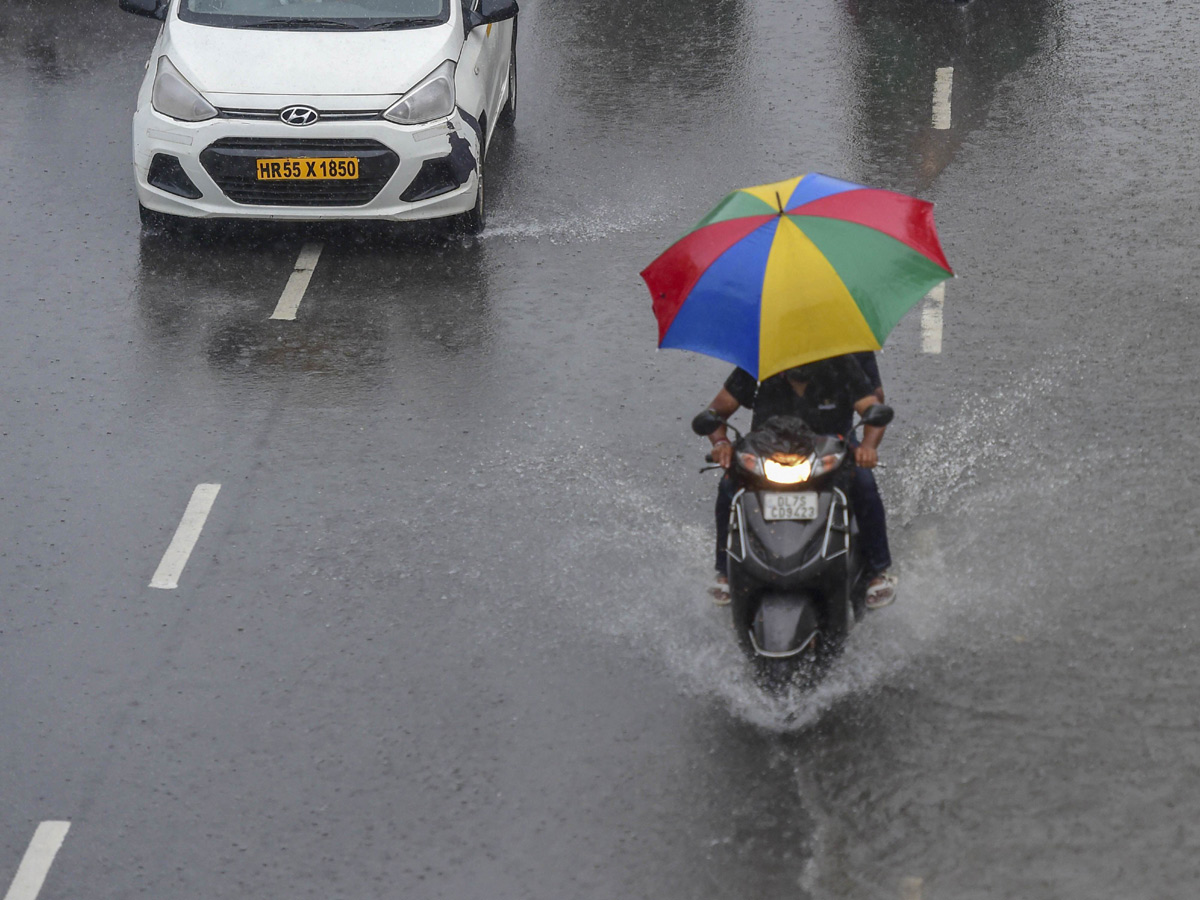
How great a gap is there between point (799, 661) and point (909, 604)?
3.32ft

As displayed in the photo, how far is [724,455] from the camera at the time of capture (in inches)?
283

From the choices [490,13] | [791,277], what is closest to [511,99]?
[490,13]

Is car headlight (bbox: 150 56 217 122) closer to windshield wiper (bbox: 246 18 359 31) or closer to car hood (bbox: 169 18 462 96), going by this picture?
car hood (bbox: 169 18 462 96)

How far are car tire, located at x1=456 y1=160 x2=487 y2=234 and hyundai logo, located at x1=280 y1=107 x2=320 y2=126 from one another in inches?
47.6

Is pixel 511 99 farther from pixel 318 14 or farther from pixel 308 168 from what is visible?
pixel 308 168

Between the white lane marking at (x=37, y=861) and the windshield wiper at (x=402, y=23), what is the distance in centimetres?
692

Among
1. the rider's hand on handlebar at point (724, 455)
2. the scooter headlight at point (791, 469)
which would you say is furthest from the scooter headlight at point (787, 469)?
the rider's hand on handlebar at point (724, 455)

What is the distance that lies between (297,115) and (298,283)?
42.3 inches

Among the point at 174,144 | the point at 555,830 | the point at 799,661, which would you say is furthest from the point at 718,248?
the point at 174,144

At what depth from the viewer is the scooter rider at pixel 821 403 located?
7.25m

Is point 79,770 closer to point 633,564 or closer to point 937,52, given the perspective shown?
point 633,564

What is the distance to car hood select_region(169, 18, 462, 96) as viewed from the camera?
38.1 ft

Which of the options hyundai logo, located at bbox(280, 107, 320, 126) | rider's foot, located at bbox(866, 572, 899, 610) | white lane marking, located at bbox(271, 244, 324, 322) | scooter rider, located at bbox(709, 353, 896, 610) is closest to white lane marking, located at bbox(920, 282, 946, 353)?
rider's foot, located at bbox(866, 572, 899, 610)

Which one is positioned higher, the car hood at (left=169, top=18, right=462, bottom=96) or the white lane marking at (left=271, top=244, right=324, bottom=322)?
the car hood at (left=169, top=18, right=462, bottom=96)
